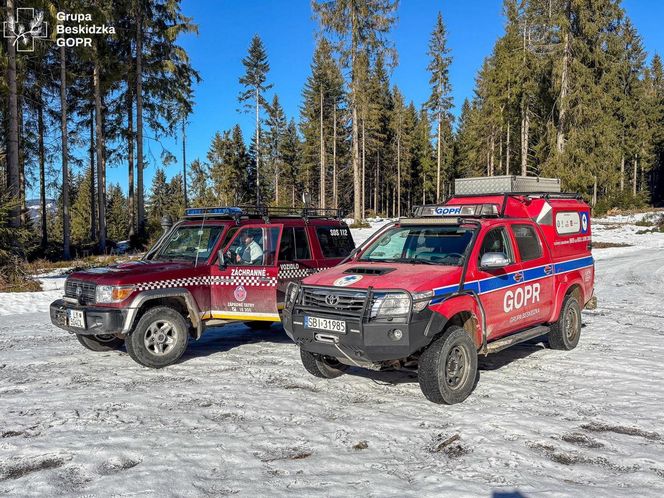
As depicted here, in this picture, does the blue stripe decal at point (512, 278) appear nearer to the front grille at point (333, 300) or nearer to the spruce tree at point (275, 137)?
the front grille at point (333, 300)

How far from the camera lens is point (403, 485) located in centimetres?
384

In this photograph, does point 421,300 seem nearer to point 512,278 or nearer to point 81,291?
point 512,278

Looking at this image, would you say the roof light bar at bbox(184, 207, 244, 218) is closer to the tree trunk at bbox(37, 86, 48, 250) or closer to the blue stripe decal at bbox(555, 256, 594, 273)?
the blue stripe decal at bbox(555, 256, 594, 273)

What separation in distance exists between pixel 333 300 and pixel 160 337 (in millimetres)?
2880

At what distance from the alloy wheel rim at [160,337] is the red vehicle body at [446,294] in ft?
6.66

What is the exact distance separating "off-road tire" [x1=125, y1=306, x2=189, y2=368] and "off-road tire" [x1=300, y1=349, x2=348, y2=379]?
190 cm

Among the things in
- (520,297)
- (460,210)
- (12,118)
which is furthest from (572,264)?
(12,118)

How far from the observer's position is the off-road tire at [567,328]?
311 inches

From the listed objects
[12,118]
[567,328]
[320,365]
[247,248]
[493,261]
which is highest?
[12,118]

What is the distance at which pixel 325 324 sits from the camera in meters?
5.65

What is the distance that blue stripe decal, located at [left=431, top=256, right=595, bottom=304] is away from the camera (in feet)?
18.6

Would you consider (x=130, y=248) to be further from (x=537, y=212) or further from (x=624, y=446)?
(x=624, y=446)

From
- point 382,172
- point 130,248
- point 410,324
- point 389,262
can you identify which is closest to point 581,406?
point 410,324

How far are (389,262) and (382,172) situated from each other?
63346mm
